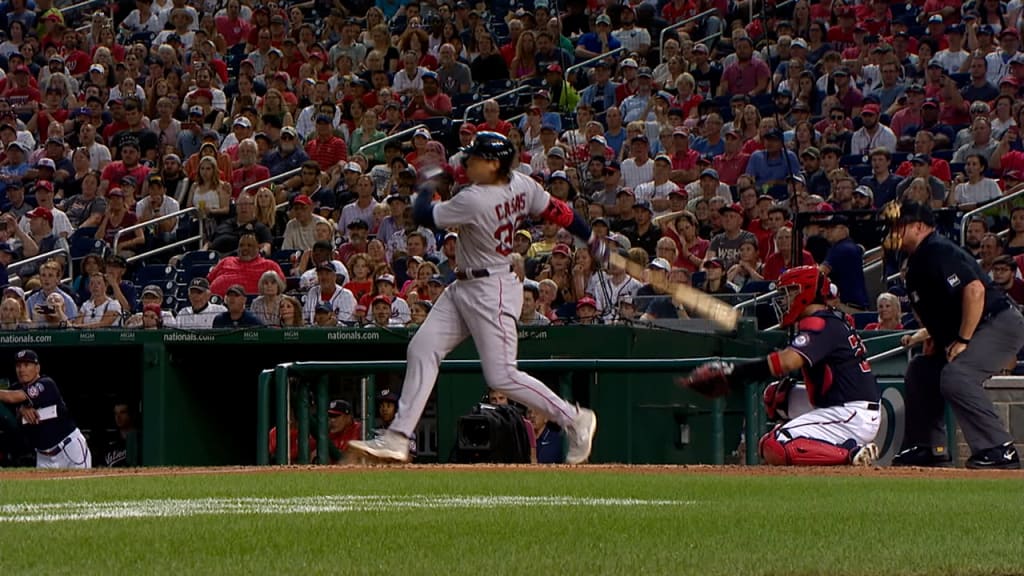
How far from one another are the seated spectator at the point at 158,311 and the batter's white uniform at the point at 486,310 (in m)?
5.79

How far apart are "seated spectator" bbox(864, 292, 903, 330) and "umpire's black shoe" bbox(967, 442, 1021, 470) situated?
3.32m

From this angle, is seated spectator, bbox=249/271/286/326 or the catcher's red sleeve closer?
the catcher's red sleeve

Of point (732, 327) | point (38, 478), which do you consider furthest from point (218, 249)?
point (38, 478)

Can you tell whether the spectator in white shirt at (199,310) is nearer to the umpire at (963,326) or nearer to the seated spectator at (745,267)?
the seated spectator at (745,267)

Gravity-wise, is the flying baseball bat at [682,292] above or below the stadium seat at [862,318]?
above

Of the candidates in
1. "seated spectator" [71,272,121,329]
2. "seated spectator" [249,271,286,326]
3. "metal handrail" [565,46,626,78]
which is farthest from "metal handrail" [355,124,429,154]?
"seated spectator" [249,271,286,326]

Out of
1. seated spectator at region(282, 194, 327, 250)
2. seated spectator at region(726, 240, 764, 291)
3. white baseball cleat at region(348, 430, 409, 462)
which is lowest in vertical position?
white baseball cleat at region(348, 430, 409, 462)

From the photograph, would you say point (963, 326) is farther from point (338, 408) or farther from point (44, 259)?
point (44, 259)

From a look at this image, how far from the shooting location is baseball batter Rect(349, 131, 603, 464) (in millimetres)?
→ 8383

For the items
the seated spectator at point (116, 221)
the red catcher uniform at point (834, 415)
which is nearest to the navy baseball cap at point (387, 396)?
the red catcher uniform at point (834, 415)

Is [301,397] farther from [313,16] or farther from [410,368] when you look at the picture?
[313,16]

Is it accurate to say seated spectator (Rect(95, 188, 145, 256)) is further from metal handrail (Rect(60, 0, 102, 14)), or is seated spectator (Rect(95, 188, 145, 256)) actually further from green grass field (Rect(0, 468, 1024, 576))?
green grass field (Rect(0, 468, 1024, 576))

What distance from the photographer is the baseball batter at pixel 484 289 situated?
8383 mm

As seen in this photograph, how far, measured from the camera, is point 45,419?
1322 centimetres
